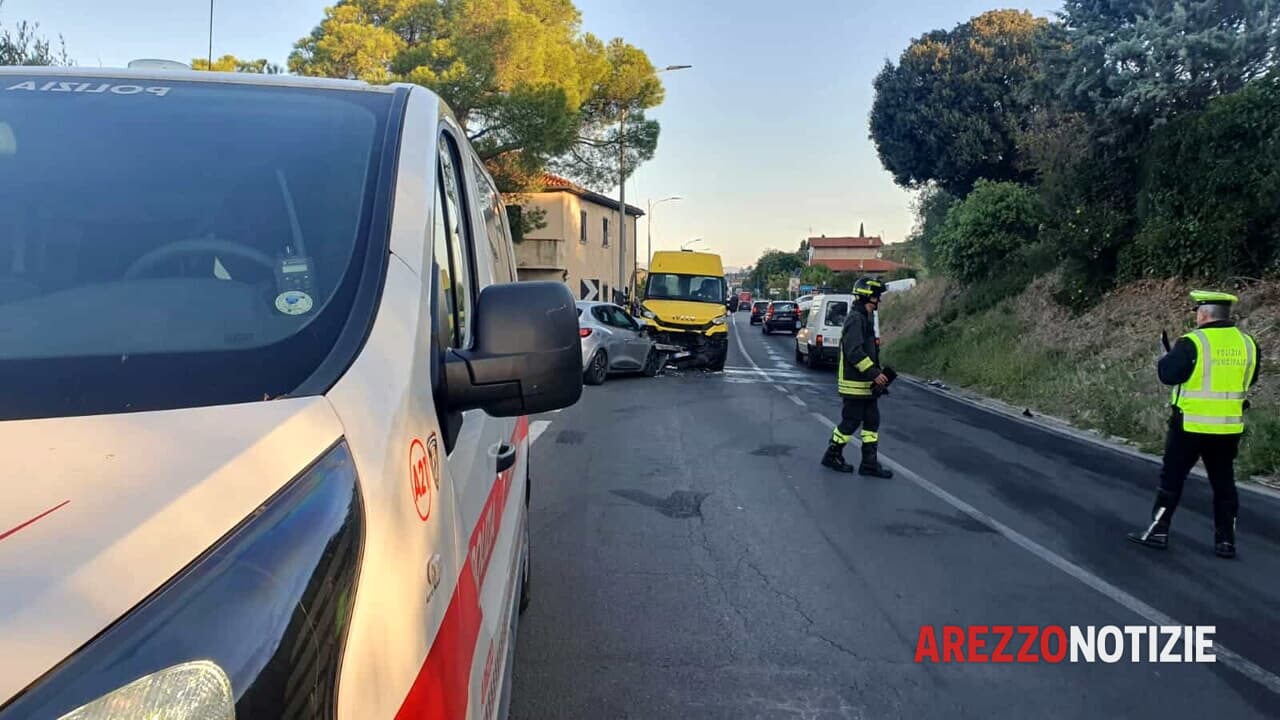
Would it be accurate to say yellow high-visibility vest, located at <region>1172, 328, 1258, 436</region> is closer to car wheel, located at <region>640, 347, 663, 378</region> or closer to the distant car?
car wheel, located at <region>640, 347, 663, 378</region>

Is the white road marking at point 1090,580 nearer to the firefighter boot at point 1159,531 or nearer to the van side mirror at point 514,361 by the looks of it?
the firefighter boot at point 1159,531

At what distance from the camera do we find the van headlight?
881 mm

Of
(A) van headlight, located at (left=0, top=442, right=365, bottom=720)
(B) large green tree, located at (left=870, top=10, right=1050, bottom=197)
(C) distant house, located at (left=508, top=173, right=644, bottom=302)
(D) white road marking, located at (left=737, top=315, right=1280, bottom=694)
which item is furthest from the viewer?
(C) distant house, located at (left=508, top=173, right=644, bottom=302)

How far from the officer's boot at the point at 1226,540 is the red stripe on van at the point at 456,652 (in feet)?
17.9

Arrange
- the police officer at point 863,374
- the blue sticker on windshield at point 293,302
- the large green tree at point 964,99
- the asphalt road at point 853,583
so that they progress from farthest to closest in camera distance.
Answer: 1. the large green tree at point 964,99
2. the police officer at point 863,374
3. the asphalt road at point 853,583
4. the blue sticker on windshield at point 293,302

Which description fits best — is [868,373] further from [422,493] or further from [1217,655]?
[422,493]

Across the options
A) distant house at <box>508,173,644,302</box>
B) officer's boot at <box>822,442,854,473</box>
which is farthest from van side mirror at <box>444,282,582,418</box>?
distant house at <box>508,173,644,302</box>

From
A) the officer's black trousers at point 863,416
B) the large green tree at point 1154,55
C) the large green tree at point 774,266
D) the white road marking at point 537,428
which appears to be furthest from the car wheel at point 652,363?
the large green tree at point 774,266

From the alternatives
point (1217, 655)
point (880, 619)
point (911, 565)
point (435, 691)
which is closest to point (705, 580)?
point (880, 619)

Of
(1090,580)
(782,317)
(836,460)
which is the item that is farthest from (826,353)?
(782,317)

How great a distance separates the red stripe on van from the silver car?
12.8 m

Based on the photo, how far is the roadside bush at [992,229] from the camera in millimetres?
22594

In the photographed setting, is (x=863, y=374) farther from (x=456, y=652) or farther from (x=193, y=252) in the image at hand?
(x=193, y=252)

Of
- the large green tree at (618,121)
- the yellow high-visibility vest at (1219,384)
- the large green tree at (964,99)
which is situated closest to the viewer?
the yellow high-visibility vest at (1219,384)
